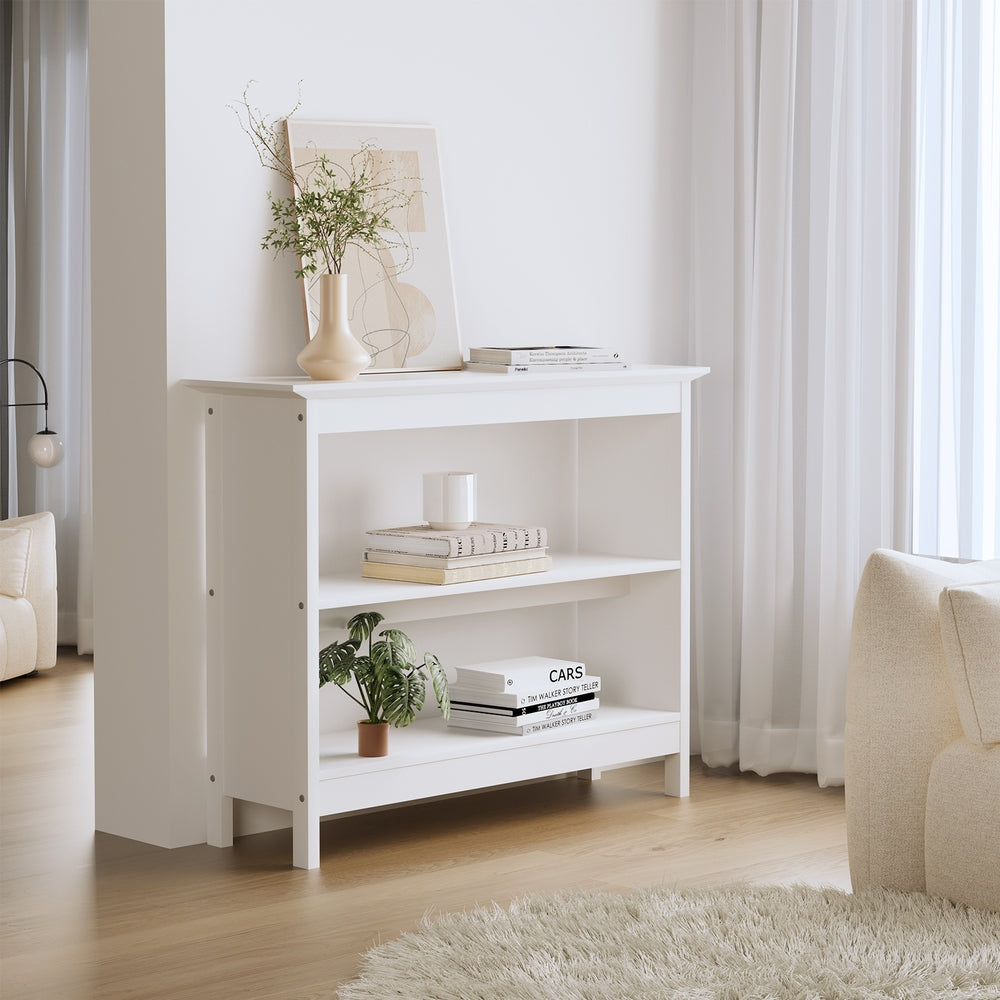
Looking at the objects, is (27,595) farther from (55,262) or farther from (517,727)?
(517,727)

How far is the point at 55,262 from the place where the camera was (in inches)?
250

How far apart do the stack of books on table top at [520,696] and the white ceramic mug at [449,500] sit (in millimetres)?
363

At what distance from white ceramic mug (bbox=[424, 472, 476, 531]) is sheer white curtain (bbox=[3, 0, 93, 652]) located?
9.58 feet

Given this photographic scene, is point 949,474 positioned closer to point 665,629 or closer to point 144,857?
point 665,629

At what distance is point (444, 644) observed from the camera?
13.1 feet

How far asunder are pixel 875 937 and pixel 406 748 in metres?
1.25

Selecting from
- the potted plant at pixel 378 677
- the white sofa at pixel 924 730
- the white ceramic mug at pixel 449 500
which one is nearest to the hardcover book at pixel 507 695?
the potted plant at pixel 378 677

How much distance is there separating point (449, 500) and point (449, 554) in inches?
6.6

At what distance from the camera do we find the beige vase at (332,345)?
3395 millimetres

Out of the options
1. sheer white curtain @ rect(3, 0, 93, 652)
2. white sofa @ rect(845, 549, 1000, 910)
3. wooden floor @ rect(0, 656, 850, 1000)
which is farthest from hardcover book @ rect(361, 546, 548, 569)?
sheer white curtain @ rect(3, 0, 93, 652)

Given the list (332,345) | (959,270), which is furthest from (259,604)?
(959,270)

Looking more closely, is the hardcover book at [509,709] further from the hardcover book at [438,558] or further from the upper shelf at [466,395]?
the upper shelf at [466,395]

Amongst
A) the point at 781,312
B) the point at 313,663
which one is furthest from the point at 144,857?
the point at 781,312

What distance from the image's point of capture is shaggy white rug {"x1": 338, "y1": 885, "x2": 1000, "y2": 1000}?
8.22 ft
